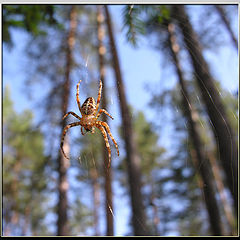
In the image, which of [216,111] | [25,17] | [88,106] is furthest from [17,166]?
[216,111]

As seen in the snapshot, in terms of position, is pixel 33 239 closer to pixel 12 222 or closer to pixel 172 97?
pixel 172 97

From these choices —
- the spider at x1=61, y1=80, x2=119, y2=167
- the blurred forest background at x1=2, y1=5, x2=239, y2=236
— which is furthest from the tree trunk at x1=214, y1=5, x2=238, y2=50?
the spider at x1=61, y1=80, x2=119, y2=167

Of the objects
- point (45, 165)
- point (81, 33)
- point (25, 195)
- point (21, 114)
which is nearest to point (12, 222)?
point (25, 195)

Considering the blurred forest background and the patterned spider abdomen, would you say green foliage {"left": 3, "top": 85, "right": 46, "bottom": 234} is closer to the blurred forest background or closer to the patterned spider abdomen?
the blurred forest background

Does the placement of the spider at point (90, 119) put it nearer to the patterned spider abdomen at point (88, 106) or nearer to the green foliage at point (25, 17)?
the patterned spider abdomen at point (88, 106)

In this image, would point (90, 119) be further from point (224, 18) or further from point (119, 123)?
point (224, 18)

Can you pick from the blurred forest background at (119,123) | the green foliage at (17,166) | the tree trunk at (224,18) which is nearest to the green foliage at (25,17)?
the blurred forest background at (119,123)
